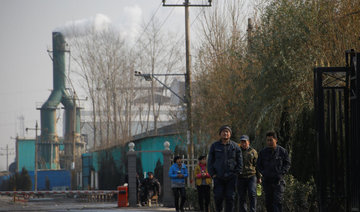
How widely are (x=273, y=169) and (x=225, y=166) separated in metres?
0.88

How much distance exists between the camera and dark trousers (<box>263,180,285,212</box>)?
45.4 feet

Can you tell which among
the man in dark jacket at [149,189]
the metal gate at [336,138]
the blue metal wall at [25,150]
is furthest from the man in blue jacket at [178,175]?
the blue metal wall at [25,150]

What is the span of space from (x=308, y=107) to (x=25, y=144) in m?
86.3

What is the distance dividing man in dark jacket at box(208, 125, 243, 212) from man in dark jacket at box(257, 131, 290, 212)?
483 millimetres

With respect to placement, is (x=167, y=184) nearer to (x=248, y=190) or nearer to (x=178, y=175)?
(x=178, y=175)

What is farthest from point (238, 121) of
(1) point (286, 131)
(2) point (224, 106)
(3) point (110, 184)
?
(3) point (110, 184)

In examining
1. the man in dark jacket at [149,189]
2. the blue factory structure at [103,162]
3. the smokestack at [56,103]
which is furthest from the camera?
the smokestack at [56,103]

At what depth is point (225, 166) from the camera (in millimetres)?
13859

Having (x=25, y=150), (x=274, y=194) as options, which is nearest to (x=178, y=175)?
(x=274, y=194)

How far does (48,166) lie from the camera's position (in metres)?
88.3

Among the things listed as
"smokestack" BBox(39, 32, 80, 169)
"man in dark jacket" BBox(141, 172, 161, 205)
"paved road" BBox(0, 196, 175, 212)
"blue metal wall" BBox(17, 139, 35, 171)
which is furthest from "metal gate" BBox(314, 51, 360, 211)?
"blue metal wall" BBox(17, 139, 35, 171)

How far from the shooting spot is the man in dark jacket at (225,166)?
13867 millimetres

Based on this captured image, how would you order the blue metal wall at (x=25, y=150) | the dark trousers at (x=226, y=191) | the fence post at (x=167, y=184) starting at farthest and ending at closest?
the blue metal wall at (x=25, y=150) → the fence post at (x=167, y=184) → the dark trousers at (x=226, y=191)

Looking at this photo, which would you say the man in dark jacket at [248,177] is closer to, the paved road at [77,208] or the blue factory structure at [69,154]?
the paved road at [77,208]
